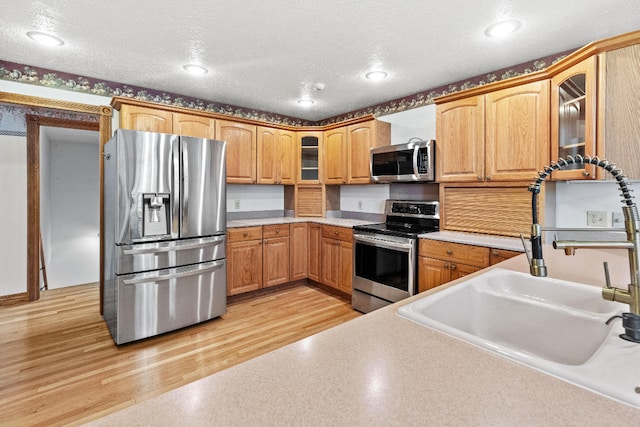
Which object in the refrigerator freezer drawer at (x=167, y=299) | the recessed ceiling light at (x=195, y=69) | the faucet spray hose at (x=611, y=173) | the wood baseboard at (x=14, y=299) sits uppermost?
the recessed ceiling light at (x=195, y=69)

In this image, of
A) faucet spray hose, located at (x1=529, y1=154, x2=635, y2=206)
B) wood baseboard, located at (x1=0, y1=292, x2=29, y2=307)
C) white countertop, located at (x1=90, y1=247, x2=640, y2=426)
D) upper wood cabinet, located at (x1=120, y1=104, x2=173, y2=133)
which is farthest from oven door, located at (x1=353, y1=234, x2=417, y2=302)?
wood baseboard, located at (x1=0, y1=292, x2=29, y2=307)

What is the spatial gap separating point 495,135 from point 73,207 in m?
6.22

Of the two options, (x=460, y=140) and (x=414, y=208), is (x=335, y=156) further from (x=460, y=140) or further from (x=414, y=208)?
(x=460, y=140)

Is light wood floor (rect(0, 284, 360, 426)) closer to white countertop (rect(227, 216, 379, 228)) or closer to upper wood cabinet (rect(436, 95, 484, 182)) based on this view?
white countertop (rect(227, 216, 379, 228))

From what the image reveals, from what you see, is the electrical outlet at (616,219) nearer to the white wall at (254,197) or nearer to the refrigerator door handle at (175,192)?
the refrigerator door handle at (175,192)

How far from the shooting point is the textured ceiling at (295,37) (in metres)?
1.92

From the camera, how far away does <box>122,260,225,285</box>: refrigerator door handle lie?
2.56 meters

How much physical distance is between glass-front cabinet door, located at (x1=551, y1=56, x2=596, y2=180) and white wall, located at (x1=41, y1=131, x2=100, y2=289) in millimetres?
5860

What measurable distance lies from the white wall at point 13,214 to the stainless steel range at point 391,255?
142 inches

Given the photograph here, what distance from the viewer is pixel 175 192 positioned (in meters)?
2.70

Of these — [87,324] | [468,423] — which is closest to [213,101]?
[87,324]

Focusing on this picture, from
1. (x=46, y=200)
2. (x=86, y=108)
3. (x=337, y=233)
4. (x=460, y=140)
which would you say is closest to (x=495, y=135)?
(x=460, y=140)

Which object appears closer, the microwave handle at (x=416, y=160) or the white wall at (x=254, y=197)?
the microwave handle at (x=416, y=160)

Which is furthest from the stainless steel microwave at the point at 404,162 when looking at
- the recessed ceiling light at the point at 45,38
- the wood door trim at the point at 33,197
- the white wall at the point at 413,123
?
the wood door trim at the point at 33,197
